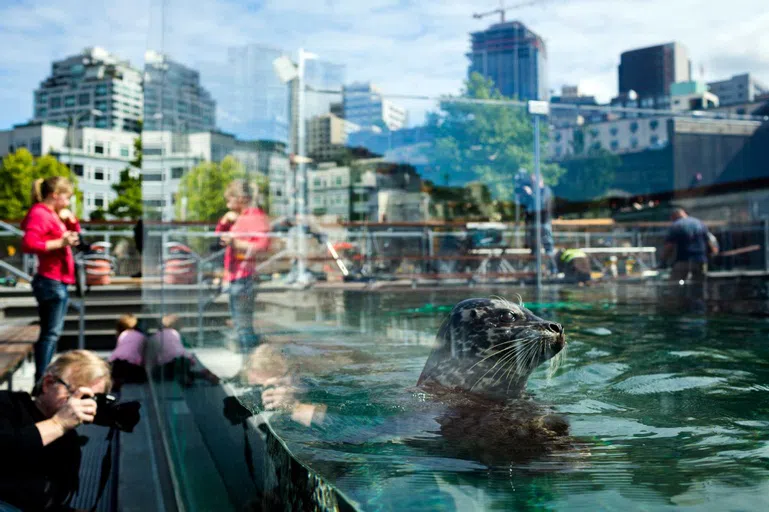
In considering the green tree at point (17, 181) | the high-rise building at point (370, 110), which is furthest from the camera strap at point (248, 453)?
the green tree at point (17, 181)

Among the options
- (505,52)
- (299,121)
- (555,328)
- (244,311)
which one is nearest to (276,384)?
(555,328)

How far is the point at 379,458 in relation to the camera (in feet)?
3.60

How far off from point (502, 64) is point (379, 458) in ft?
10.5

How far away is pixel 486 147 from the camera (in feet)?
32.7

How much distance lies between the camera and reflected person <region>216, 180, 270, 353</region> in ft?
9.29

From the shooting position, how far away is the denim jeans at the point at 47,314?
5105 mm

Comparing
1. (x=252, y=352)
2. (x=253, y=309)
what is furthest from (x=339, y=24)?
(x=252, y=352)

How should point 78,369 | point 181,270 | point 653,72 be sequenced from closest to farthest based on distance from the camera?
point 78,369 → point 181,270 → point 653,72

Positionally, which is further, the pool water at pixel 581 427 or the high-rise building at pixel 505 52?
the high-rise building at pixel 505 52

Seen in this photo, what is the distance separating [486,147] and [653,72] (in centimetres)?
493

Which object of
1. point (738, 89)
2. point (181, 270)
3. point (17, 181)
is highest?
point (17, 181)

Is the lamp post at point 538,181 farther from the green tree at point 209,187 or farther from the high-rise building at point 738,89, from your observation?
the green tree at point 209,187

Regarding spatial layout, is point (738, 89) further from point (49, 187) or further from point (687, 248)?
point (49, 187)

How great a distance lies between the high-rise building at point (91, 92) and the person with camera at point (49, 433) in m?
83.6
